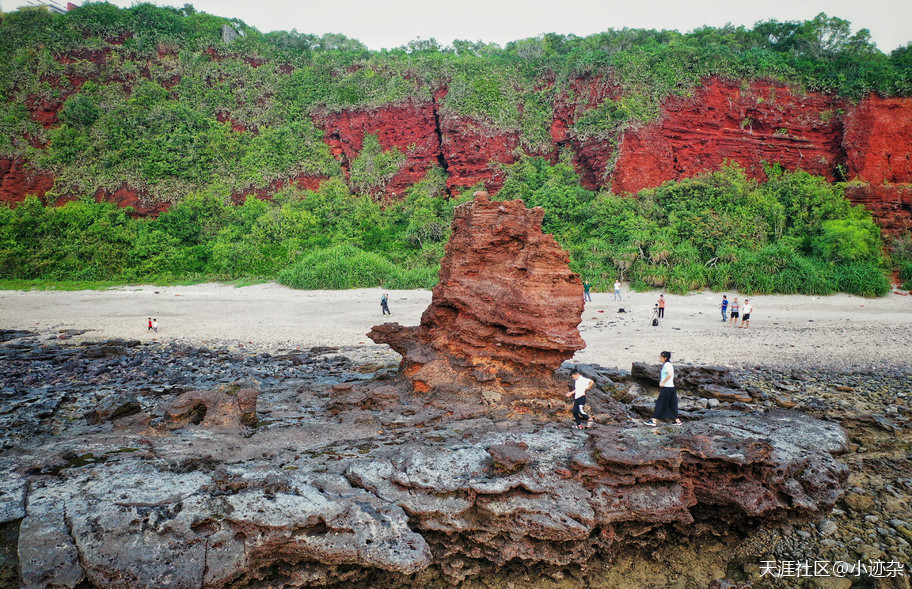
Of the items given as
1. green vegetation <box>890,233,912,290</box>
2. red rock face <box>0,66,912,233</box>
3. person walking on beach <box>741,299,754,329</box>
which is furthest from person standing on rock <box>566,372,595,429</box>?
red rock face <box>0,66,912,233</box>

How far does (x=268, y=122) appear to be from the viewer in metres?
40.0

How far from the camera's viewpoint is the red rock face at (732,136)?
32031 millimetres

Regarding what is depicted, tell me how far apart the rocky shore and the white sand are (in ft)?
21.2

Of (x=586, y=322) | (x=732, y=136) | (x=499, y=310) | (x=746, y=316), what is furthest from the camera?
(x=732, y=136)

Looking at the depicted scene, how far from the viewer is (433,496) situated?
5297mm

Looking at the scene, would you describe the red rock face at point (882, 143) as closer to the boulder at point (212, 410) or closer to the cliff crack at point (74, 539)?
the boulder at point (212, 410)

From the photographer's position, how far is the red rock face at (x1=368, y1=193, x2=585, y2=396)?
860 centimetres

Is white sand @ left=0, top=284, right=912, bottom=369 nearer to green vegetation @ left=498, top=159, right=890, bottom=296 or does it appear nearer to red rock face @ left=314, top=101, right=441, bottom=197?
green vegetation @ left=498, top=159, right=890, bottom=296

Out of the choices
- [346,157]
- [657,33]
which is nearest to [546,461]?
[346,157]

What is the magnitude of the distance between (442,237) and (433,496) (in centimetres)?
2825

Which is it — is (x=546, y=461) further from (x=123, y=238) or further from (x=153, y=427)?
(x=123, y=238)

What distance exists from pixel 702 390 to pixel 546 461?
6.25 metres

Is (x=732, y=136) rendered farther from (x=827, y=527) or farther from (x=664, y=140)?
(x=827, y=527)

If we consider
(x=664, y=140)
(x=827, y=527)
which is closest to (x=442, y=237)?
(x=664, y=140)
